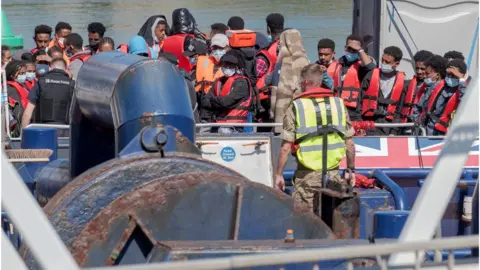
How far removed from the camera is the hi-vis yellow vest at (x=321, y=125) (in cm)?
757

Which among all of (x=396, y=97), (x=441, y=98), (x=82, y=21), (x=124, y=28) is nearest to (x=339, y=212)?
(x=441, y=98)

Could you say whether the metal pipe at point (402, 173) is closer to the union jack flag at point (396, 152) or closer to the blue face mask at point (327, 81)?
the union jack flag at point (396, 152)

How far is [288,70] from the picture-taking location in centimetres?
1080

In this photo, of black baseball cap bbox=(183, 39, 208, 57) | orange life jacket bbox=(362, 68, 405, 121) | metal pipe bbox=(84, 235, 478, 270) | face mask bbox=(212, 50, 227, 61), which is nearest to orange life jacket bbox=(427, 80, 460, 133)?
orange life jacket bbox=(362, 68, 405, 121)

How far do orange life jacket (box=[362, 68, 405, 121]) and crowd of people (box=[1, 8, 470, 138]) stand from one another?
11mm

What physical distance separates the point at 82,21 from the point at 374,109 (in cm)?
2383

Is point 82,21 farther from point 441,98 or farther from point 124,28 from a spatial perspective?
point 441,98

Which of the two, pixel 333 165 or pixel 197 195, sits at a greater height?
pixel 197 195

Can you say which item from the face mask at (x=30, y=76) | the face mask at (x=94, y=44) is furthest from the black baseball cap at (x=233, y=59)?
the face mask at (x=94, y=44)

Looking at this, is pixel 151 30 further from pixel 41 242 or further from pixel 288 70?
pixel 41 242

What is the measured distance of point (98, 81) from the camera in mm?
5637

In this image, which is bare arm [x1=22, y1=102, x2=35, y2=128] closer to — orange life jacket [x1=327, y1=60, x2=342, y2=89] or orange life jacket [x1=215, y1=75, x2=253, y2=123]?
orange life jacket [x1=215, y1=75, x2=253, y2=123]

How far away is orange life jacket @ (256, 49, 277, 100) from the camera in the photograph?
1159 centimetres

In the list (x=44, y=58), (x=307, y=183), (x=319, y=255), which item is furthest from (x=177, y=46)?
(x=319, y=255)
